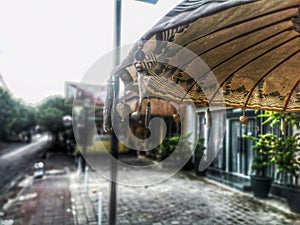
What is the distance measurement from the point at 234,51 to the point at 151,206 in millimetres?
4136

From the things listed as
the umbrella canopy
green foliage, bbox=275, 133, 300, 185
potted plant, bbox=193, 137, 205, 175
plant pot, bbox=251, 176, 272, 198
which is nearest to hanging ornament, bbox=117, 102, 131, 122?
the umbrella canopy

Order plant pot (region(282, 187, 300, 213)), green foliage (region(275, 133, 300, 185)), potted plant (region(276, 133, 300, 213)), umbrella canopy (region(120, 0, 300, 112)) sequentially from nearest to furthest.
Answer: umbrella canopy (region(120, 0, 300, 112))
green foliage (region(275, 133, 300, 185))
potted plant (region(276, 133, 300, 213))
plant pot (region(282, 187, 300, 213))

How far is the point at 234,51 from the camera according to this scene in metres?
1.38

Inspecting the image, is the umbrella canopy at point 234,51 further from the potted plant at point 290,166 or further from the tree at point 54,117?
the tree at point 54,117

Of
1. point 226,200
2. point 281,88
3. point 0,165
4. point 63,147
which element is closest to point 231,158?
point 226,200

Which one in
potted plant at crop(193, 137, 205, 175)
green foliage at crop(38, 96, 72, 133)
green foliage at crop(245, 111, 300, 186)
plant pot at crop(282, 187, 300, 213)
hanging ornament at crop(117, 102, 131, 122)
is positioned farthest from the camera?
green foliage at crop(38, 96, 72, 133)

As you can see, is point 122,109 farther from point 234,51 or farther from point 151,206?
point 151,206

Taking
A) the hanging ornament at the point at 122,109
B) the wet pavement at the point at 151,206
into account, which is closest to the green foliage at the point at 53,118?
the wet pavement at the point at 151,206

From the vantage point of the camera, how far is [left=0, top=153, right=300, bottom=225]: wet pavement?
13.4ft

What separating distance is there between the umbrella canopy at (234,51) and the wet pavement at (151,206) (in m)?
2.82

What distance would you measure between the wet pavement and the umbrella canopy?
9.26 feet

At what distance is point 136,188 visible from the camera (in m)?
6.31

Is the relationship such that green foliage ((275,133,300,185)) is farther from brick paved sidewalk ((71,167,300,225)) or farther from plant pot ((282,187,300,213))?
brick paved sidewalk ((71,167,300,225))

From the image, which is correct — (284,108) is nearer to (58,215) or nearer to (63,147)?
(58,215)
